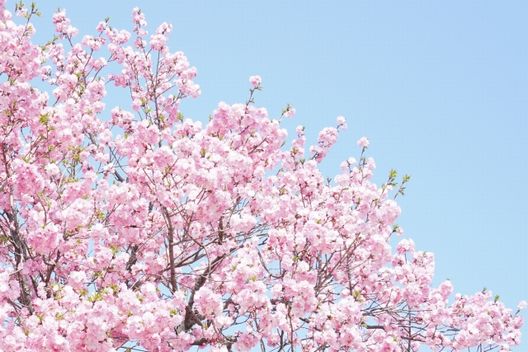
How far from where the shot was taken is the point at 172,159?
952cm

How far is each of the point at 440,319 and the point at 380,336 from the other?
1.77m

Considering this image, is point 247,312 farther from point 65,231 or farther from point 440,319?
point 440,319

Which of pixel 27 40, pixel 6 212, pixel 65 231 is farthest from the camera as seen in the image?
pixel 27 40

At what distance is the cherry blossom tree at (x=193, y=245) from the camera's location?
8.49 metres

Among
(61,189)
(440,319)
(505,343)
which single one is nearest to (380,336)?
(440,319)

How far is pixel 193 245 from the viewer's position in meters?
11.6

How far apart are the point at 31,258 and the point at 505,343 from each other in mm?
9076

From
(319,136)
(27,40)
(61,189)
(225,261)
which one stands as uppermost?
(319,136)

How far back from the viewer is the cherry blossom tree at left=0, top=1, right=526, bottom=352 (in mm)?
8492

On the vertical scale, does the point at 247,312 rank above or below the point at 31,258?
below

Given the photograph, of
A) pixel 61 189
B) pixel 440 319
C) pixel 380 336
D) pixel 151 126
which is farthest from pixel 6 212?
pixel 440 319

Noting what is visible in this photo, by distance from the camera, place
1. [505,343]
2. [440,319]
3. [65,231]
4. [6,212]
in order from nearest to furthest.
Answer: [65,231] → [6,212] → [440,319] → [505,343]

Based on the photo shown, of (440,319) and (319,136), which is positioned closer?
(440,319)

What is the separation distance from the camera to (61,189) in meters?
Answer: 10.9
